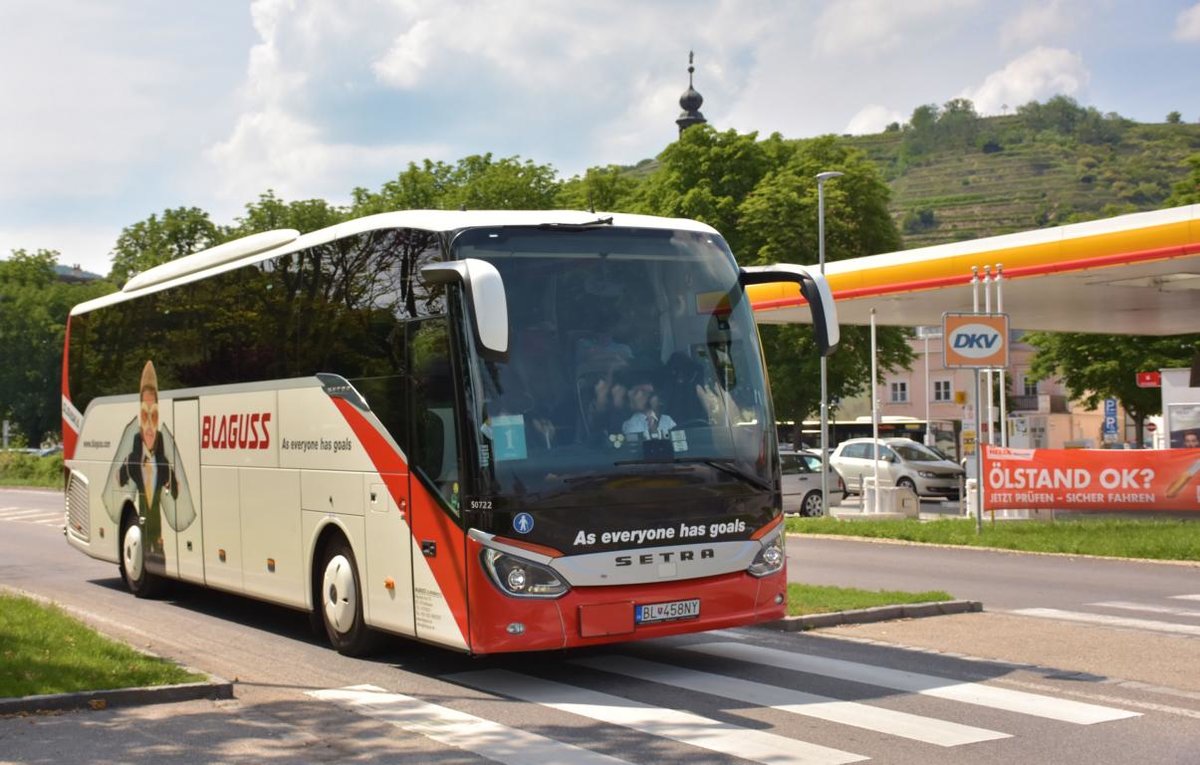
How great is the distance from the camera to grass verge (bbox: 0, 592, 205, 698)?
9352 mm

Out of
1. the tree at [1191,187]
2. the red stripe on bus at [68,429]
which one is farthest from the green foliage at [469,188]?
the red stripe on bus at [68,429]

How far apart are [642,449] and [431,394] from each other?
1553 millimetres

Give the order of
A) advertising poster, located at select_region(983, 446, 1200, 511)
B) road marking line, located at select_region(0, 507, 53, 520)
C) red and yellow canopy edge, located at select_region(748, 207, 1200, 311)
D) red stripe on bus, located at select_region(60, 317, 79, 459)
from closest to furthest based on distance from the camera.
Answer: red stripe on bus, located at select_region(60, 317, 79, 459) → advertising poster, located at select_region(983, 446, 1200, 511) → red and yellow canopy edge, located at select_region(748, 207, 1200, 311) → road marking line, located at select_region(0, 507, 53, 520)

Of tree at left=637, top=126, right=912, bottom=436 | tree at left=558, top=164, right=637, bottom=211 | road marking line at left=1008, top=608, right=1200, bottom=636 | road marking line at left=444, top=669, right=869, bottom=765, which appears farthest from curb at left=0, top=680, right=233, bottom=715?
tree at left=558, top=164, right=637, bottom=211

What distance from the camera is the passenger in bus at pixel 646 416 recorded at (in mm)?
9898

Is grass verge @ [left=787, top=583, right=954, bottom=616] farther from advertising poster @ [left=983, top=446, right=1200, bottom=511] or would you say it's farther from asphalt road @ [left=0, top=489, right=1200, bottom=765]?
advertising poster @ [left=983, top=446, right=1200, bottom=511]

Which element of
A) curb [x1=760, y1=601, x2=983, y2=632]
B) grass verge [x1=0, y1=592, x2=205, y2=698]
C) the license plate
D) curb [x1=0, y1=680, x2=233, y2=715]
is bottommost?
curb [x1=760, y1=601, x2=983, y2=632]

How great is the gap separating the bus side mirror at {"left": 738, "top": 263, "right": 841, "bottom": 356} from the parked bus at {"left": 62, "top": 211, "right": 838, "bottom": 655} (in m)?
0.02

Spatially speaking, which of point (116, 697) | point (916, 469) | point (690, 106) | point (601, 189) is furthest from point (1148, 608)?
point (690, 106)

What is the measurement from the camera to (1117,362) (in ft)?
181

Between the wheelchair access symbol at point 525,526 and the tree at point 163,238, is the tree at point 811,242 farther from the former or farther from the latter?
the wheelchair access symbol at point 525,526

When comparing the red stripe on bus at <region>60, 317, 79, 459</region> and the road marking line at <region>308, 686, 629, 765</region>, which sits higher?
the red stripe on bus at <region>60, 317, 79, 459</region>

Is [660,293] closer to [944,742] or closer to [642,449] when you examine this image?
[642,449]

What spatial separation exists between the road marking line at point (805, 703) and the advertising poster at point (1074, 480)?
48.6 ft
